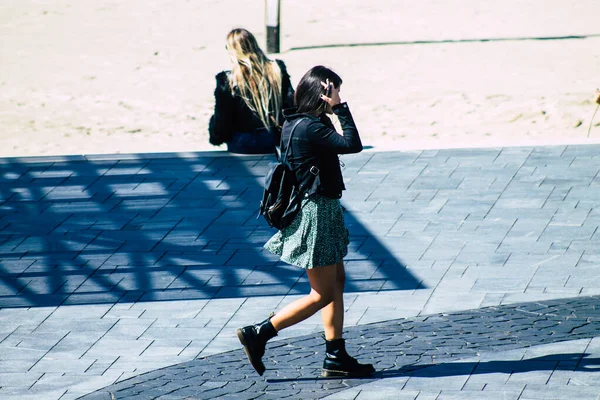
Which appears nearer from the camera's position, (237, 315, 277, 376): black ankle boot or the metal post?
(237, 315, 277, 376): black ankle boot

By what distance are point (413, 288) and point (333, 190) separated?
6.32 ft

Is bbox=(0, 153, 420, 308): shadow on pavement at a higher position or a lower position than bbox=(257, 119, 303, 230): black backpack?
lower

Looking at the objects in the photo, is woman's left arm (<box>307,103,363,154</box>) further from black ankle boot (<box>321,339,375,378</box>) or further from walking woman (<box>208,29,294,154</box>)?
walking woman (<box>208,29,294,154</box>)

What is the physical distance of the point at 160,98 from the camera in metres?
17.5

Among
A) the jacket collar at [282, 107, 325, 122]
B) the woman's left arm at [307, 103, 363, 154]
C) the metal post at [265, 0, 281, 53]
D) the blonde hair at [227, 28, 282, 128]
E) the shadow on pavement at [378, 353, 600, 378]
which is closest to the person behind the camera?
the woman's left arm at [307, 103, 363, 154]

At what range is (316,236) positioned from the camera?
5.83 m

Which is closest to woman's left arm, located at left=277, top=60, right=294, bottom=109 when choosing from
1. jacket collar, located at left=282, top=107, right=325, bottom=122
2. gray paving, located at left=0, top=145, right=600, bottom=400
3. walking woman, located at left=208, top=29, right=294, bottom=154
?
walking woman, located at left=208, top=29, right=294, bottom=154

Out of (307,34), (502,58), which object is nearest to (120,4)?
(307,34)

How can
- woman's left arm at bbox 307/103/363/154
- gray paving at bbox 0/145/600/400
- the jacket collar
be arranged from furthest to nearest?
gray paving at bbox 0/145/600/400 < the jacket collar < woman's left arm at bbox 307/103/363/154

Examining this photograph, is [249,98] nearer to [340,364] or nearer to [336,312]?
[336,312]

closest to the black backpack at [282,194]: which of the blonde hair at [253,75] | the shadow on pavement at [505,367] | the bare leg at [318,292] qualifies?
the bare leg at [318,292]

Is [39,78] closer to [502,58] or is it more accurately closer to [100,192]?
[502,58]

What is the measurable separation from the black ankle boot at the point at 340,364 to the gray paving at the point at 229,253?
0.36 feet

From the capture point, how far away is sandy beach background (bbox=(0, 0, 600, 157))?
1510 centimetres
